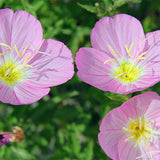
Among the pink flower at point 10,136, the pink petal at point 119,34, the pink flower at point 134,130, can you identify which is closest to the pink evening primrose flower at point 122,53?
the pink petal at point 119,34

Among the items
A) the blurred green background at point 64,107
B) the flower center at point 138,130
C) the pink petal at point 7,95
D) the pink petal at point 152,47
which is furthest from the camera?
the blurred green background at point 64,107

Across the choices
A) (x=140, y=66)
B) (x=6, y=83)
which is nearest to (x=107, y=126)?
(x=140, y=66)

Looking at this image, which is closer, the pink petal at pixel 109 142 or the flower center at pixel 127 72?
the pink petal at pixel 109 142

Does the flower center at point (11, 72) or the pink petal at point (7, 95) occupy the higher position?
the flower center at point (11, 72)

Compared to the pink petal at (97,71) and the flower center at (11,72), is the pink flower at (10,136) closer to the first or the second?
the flower center at (11,72)

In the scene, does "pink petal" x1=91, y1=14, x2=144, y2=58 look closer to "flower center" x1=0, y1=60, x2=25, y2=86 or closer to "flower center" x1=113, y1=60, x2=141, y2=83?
"flower center" x1=113, y1=60, x2=141, y2=83

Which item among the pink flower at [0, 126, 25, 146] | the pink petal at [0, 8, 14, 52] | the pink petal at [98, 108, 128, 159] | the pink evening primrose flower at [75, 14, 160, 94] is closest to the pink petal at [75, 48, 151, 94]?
the pink evening primrose flower at [75, 14, 160, 94]

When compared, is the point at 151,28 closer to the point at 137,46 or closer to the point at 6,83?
the point at 137,46
